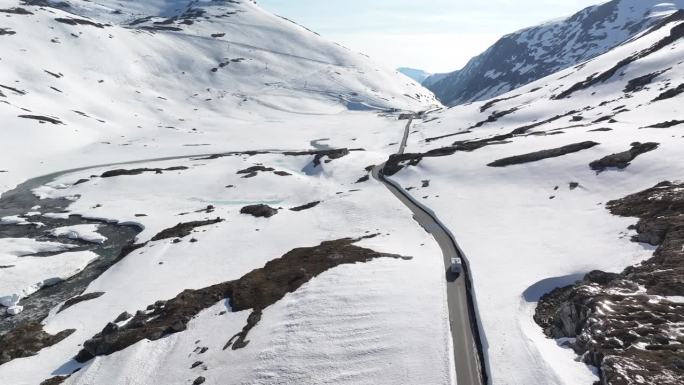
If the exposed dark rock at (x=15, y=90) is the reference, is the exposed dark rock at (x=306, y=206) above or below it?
below

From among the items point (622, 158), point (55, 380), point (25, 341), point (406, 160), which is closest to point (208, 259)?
point (25, 341)

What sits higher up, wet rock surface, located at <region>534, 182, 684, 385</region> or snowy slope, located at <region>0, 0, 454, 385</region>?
wet rock surface, located at <region>534, 182, 684, 385</region>

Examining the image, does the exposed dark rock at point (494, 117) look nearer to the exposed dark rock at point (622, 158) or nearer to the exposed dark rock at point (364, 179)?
the exposed dark rock at point (364, 179)

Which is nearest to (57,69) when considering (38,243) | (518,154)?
(38,243)

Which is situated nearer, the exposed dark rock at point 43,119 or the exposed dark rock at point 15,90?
the exposed dark rock at point 43,119

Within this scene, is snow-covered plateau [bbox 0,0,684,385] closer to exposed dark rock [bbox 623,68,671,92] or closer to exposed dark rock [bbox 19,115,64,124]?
exposed dark rock [bbox 623,68,671,92]

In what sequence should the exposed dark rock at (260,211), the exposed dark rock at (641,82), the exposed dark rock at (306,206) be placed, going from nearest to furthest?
the exposed dark rock at (260,211), the exposed dark rock at (306,206), the exposed dark rock at (641,82)

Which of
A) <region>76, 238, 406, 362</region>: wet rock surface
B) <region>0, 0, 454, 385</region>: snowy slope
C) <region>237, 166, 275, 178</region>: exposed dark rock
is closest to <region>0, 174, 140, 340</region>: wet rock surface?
<region>0, 0, 454, 385</region>: snowy slope

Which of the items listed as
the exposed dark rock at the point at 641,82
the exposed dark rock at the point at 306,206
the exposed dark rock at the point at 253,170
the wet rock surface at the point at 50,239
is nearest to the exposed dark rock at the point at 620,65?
the exposed dark rock at the point at 641,82
